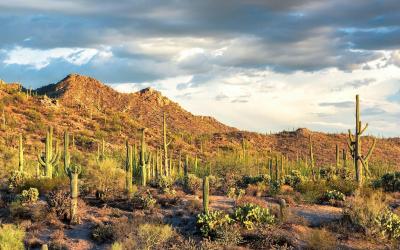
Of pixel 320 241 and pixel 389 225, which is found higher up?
pixel 389 225

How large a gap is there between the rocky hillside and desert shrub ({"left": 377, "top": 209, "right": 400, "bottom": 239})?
38043 millimetres

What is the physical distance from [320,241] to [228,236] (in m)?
2.82

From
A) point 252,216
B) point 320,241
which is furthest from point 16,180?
point 320,241

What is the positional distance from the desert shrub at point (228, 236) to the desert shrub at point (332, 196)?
642cm

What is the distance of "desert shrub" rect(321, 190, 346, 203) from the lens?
835 inches

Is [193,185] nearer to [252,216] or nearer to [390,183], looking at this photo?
[252,216]

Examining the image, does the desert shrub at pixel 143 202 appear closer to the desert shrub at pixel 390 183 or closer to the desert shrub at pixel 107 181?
the desert shrub at pixel 107 181

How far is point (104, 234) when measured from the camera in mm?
16984

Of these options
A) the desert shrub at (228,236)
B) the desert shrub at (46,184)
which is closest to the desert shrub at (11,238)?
the desert shrub at (46,184)

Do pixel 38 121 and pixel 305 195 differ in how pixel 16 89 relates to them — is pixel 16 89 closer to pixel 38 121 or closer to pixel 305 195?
pixel 38 121

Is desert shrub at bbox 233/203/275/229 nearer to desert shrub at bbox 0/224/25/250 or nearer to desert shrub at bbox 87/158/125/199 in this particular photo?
desert shrub at bbox 87/158/125/199

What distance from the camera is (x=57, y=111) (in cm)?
6575

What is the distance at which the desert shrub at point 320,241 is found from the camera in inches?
579

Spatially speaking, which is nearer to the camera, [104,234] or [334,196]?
[104,234]
